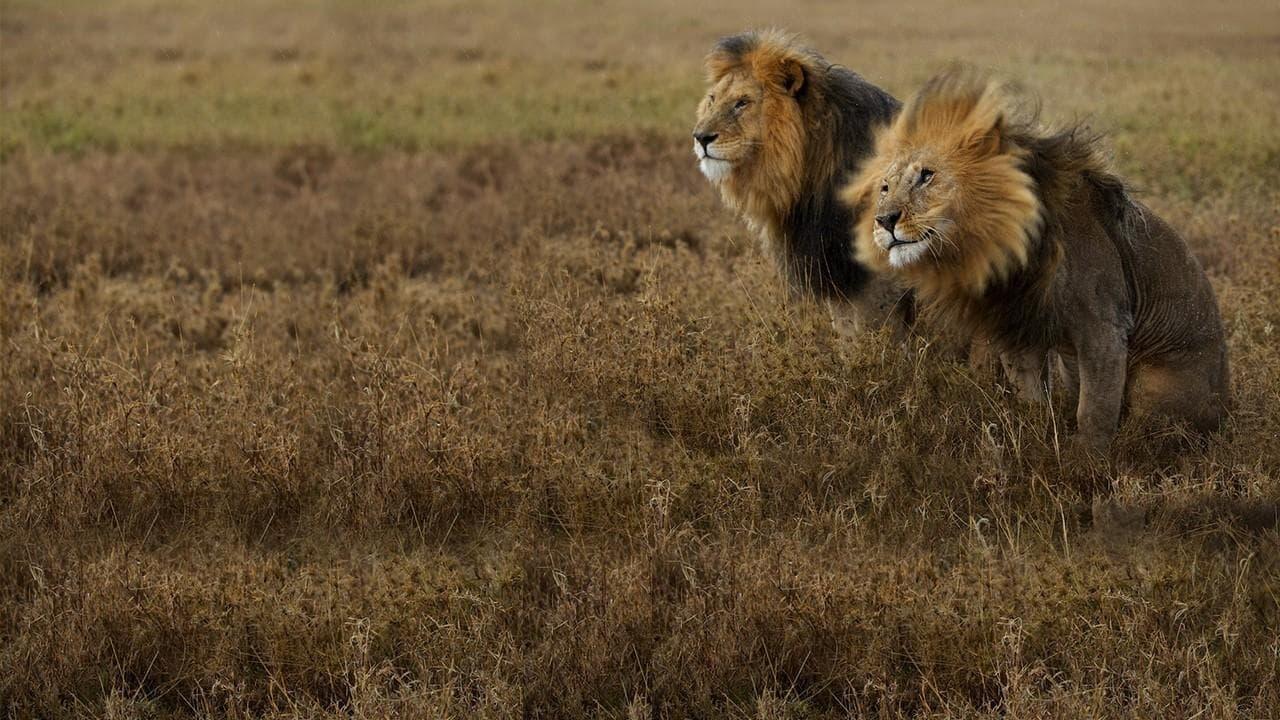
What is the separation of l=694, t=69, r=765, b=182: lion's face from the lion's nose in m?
1.33

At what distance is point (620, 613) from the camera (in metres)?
4.53

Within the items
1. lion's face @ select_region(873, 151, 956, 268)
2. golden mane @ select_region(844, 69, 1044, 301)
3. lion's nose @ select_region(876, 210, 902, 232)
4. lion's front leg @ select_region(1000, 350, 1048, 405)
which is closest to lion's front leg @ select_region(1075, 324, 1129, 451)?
golden mane @ select_region(844, 69, 1044, 301)

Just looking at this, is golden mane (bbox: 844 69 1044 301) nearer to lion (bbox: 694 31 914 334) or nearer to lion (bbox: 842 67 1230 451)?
lion (bbox: 842 67 1230 451)

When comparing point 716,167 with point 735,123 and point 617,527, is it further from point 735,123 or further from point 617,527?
point 617,527

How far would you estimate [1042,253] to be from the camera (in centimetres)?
497

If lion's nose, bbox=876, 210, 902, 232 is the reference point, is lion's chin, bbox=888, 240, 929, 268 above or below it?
below

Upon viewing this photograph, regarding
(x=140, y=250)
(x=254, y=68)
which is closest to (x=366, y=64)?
(x=254, y=68)

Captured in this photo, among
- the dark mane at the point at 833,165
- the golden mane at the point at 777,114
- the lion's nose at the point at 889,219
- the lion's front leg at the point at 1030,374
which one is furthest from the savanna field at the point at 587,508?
the lion's nose at the point at 889,219

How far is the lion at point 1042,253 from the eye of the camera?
191 inches

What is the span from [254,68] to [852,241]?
15402 mm

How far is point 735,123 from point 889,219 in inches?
55.0

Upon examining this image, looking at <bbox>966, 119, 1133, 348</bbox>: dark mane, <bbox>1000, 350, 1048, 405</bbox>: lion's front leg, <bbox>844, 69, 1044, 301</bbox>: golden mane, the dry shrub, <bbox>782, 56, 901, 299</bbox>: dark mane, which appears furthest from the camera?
<bbox>782, 56, 901, 299</bbox>: dark mane

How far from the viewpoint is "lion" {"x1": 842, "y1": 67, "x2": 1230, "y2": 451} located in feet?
15.9

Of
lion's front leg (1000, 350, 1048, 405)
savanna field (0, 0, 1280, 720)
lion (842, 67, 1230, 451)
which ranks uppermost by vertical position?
lion (842, 67, 1230, 451)
